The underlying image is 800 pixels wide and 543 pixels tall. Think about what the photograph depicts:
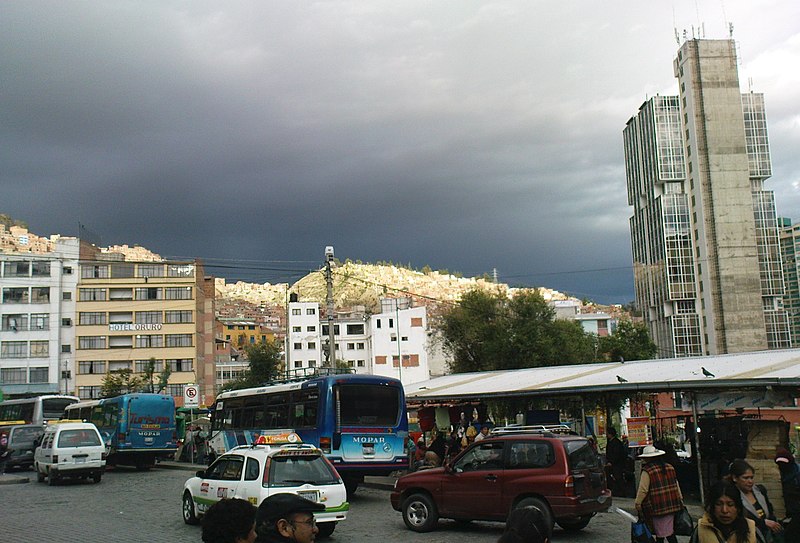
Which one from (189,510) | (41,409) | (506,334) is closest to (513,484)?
(189,510)

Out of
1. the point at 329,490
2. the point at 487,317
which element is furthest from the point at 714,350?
the point at 329,490

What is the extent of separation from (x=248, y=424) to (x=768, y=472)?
1572 cm

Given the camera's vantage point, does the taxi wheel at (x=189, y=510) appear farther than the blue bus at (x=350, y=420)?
No

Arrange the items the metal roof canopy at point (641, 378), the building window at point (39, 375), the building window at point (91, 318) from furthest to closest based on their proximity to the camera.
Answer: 1. the building window at point (91, 318)
2. the building window at point (39, 375)
3. the metal roof canopy at point (641, 378)

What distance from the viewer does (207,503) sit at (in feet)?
46.7

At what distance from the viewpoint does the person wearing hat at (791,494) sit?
7.37m

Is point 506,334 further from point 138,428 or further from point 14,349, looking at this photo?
point 14,349

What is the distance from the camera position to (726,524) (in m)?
5.67

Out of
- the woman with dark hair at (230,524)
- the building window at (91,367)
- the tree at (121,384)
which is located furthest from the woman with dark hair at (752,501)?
the building window at (91,367)

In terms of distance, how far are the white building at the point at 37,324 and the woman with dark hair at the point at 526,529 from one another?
3327 inches

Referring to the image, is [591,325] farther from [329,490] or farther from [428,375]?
[329,490]

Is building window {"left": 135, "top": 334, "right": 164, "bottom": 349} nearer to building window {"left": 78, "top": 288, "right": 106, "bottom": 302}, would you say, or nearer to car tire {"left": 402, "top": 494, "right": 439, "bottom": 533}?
building window {"left": 78, "top": 288, "right": 106, "bottom": 302}

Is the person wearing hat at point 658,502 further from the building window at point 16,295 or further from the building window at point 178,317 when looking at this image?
the building window at point 16,295

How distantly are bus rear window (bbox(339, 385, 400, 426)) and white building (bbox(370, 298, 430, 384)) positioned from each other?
87472mm
